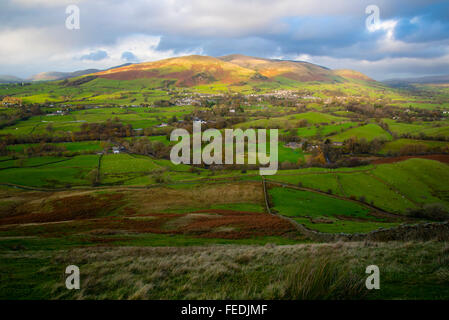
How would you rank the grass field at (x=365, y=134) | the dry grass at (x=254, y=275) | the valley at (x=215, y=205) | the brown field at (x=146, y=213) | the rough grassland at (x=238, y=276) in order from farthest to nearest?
1. the grass field at (x=365, y=134)
2. the brown field at (x=146, y=213)
3. the valley at (x=215, y=205)
4. the rough grassland at (x=238, y=276)
5. the dry grass at (x=254, y=275)

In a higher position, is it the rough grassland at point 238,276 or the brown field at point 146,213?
the rough grassland at point 238,276

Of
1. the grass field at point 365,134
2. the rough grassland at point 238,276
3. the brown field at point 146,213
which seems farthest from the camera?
the grass field at point 365,134

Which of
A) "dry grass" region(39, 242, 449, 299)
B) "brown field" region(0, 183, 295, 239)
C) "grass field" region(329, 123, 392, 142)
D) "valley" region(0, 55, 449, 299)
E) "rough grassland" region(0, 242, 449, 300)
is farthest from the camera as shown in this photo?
"grass field" region(329, 123, 392, 142)

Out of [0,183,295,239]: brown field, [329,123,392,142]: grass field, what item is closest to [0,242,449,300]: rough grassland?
[0,183,295,239]: brown field

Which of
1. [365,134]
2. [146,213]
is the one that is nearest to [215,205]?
[146,213]

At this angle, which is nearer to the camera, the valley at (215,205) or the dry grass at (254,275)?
the dry grass at (254,275)

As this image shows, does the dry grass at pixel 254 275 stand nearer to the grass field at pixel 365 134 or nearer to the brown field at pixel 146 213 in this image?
the brown field at pixel 146 213

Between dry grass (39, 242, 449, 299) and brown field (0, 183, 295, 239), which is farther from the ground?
dry grass (39, 242, 449, 299)

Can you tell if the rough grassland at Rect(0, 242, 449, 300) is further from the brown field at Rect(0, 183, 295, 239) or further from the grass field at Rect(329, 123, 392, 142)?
the grass field at Rect(329, 123, 392, 142)

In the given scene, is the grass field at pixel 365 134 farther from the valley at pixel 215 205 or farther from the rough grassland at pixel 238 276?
the rough grassland at pixel 238 276

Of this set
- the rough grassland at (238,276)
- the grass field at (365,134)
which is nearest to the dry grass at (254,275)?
the rough grassland at (238,276)

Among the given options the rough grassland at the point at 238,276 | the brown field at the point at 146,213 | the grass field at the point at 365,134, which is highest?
the grass field at the point at 365,134

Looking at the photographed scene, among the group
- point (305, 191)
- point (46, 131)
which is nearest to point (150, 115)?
point (46, 131)
